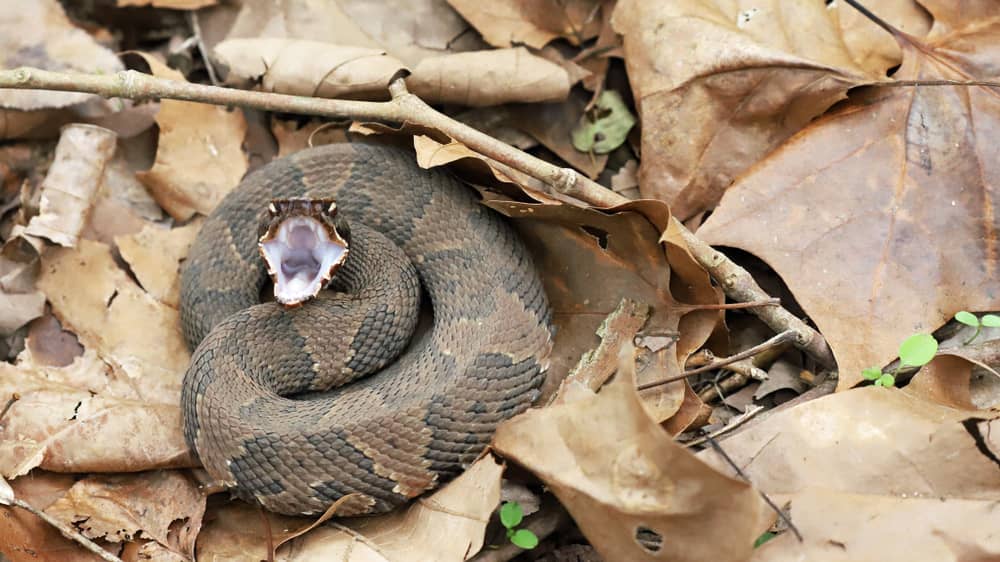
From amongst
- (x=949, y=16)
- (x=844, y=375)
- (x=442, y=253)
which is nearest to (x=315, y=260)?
(x=442, y=253)

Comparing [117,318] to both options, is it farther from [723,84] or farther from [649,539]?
[723,84]

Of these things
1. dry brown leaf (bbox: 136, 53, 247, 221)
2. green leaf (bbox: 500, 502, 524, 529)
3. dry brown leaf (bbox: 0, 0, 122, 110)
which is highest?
dry brown leaf (bbox: 0, 0, 122, 110)

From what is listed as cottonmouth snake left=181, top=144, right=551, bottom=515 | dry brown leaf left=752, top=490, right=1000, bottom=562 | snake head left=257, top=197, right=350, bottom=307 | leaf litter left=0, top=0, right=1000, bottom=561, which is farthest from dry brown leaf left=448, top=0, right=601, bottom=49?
dry brown leaf left=752, top=490, right=1000, bottom=562

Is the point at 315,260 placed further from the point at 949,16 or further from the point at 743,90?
the point at 949,16

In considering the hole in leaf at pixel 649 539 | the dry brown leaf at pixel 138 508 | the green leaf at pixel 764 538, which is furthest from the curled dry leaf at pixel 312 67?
the green leaf at pixel 764 538

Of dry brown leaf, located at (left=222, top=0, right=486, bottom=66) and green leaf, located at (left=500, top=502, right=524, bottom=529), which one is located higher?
dry brown leaf, located at (left=222, top=0, right=486, bottom=66)

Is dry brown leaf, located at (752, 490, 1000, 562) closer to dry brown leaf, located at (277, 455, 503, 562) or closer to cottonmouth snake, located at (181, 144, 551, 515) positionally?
dry brown leaf, located at (277, 455, 503, 562)

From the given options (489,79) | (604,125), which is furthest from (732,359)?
(489,79)
